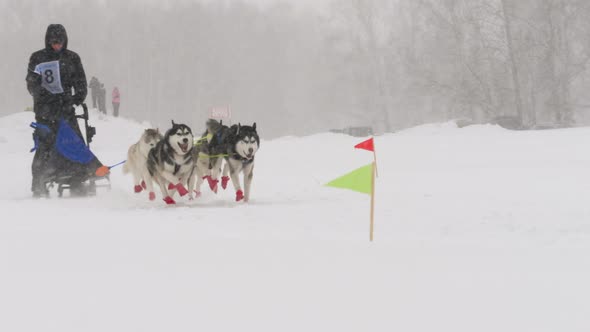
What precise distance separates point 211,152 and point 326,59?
39462 mm

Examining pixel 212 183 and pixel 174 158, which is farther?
pixel 212 183

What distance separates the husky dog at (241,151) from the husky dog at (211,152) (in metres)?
0.13

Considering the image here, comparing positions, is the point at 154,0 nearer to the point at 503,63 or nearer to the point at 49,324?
the point at 503,63

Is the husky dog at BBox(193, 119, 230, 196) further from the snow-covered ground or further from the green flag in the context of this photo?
the green flag

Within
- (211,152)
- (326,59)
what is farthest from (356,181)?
(326,59)

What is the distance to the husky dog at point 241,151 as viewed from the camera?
21.0ft

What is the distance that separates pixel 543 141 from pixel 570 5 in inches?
503

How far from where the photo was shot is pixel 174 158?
6137mm

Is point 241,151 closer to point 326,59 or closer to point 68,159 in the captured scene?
point 68,159

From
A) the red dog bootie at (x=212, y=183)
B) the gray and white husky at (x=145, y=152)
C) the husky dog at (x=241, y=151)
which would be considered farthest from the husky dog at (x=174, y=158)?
the red dog bootie at (x=212, y=183)

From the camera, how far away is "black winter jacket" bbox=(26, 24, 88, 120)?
6.66 meters

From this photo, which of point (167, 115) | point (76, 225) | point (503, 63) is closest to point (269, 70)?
point (167, 115)

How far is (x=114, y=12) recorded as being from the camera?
180 feet

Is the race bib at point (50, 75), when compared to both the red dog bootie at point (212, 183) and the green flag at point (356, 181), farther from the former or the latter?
the green flag at point (356, 181)
